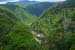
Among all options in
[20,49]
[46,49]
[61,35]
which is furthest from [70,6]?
[20,49]

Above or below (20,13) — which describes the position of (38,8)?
below

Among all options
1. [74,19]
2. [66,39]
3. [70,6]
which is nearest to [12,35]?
[66,39]

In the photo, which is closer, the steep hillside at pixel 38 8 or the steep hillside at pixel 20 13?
the steep hillside at pixel 20 13

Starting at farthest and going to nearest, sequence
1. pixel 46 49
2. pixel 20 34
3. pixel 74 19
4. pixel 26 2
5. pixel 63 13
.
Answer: pixel 26 2
pixel 63 13
pixel 74 19
pixel 20 34
pixel 46 49

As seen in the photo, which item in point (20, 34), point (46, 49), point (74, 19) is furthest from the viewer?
point (74, 19)

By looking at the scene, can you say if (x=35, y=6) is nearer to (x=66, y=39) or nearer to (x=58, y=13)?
(x=58, y=13)

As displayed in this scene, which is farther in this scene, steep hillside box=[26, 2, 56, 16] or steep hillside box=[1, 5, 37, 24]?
steep hillside box=[26, 2, 56, 16]

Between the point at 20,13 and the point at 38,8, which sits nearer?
the point at 20,13

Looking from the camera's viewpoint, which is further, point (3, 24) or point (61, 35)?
point (3, 24)

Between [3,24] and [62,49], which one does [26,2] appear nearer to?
[3,24]
